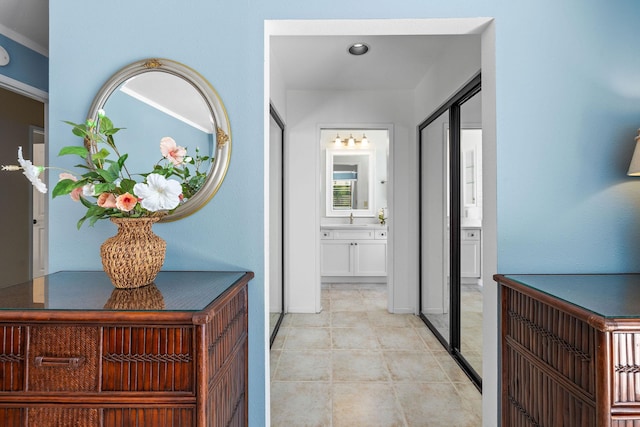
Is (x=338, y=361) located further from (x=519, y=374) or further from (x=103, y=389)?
(x=103, y=389)

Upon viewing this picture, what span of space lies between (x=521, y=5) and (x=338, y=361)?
250 centimetres

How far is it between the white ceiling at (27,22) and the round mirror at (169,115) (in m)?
1.15

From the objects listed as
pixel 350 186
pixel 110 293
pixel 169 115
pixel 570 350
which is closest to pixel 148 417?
pixel 110 293

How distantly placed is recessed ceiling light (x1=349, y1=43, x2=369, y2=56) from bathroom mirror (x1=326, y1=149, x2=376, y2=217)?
9.31 ft

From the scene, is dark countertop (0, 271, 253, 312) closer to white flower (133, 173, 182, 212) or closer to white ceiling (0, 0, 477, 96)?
white flower (133, 173, 182, 212)

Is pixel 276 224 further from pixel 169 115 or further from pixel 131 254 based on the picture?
pixel 131 254

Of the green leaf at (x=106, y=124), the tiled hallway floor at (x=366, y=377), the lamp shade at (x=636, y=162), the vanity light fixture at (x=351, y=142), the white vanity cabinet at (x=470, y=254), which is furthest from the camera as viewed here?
the vanity light fixture at (x=351, y=142)

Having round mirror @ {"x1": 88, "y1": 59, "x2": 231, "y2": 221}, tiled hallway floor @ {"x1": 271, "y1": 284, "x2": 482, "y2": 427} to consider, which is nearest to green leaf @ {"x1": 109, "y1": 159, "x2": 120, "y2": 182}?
round mirror @ {"x1": 88, "y1": 59, "x2": 231, "y2": 221}

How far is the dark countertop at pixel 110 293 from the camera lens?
1.09 metres

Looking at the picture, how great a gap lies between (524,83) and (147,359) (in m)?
1.88

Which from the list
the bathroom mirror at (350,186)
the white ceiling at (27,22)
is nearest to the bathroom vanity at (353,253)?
the bathroom mirror at (350,186)

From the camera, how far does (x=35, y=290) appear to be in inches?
49.8

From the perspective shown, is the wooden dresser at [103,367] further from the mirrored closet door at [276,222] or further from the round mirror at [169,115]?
the mirrored closet door at [276,222]

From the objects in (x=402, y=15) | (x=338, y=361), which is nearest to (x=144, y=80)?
(x=402, y=15)
